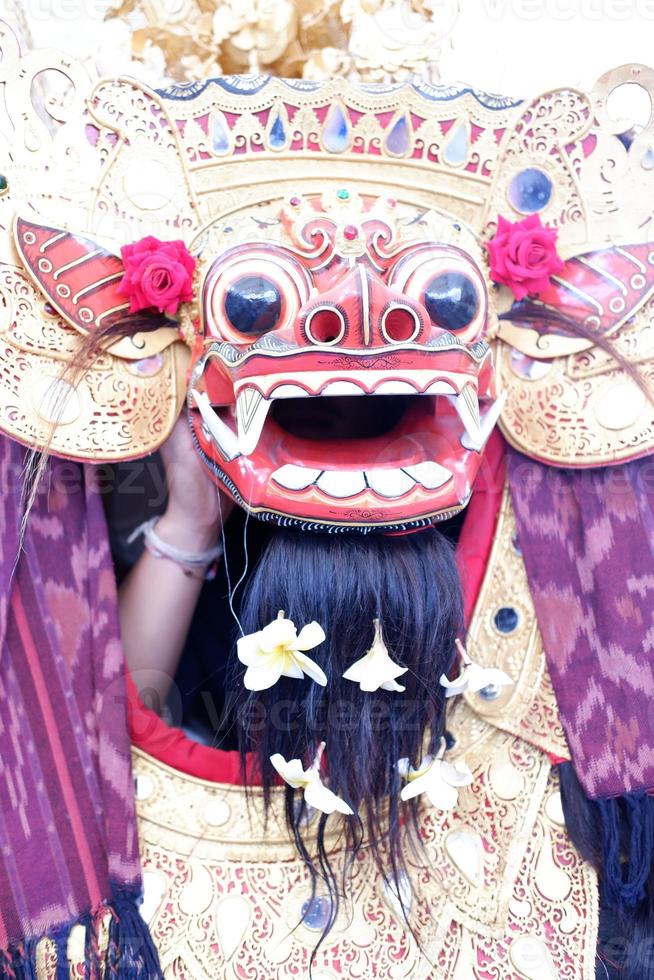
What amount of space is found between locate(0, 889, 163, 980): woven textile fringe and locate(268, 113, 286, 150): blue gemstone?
1.01 meters

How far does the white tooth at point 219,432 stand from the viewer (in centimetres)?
111

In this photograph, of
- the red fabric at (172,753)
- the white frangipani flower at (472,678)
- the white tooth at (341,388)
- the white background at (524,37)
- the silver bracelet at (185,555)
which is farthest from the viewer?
the white background at (524,37)

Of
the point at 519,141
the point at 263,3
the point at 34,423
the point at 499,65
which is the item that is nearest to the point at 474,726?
the point at 34,423

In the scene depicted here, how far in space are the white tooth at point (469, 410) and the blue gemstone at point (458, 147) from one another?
1.27 feet

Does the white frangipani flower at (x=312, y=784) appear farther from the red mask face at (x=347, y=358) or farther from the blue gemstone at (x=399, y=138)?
the blue gemstone at (x=399, y=138)

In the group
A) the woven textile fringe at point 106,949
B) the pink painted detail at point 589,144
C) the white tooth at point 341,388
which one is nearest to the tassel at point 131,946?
the woven textile fringe at point 106,949

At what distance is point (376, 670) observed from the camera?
3.55 feet

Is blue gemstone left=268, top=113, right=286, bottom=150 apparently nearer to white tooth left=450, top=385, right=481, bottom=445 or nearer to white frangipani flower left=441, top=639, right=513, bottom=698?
white tooth left=450, top=385, right=481, bottom=445

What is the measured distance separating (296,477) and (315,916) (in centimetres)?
58

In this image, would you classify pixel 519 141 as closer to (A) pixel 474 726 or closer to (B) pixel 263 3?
(B) pixel 263 3

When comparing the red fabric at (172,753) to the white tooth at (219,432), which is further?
the red fabric at (172,753)

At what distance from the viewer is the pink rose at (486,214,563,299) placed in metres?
1.26

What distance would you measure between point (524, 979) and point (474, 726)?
0.31 m

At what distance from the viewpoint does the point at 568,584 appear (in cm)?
129
